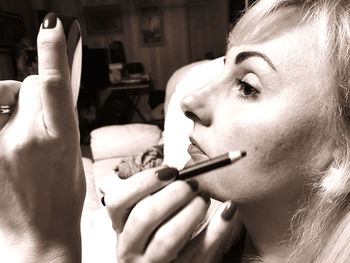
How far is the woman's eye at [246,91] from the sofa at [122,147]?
0.65m

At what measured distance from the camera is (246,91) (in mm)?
572

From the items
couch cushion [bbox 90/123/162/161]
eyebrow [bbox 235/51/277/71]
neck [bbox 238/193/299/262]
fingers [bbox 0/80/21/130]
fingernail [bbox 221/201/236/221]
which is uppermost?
eyebrow [bbox 235/51/277/71]

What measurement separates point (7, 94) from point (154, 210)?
0.30 metres

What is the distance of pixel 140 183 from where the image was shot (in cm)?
49

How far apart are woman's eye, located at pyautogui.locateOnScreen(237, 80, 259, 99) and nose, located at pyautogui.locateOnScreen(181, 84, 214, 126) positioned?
54mm

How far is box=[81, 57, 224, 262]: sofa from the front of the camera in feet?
3.59

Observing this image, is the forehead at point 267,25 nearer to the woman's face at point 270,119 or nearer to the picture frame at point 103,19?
the woman's face at point 270,119

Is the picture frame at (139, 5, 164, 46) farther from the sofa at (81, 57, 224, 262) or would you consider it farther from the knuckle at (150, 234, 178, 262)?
the knuckle at (150, 234, 178, 262)

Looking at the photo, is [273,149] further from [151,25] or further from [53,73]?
[151,25]

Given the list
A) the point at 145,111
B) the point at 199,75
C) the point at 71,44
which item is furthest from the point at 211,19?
the point at 71,44

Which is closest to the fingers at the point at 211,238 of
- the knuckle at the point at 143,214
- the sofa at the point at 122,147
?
the knuckle at the point at 143,214

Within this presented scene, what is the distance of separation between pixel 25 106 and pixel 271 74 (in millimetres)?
408

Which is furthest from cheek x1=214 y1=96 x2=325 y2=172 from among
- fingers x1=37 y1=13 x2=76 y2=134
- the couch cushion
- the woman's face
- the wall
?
the wall

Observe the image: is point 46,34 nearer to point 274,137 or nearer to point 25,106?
point 25,106
